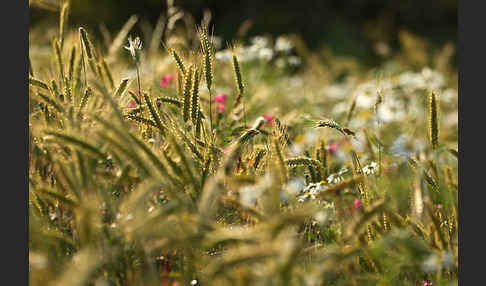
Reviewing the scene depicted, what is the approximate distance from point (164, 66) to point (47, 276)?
1.93 meters

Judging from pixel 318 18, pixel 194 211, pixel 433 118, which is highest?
pixel 318 18

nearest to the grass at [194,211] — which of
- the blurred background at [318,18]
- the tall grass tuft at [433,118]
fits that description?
the tall grass tuft at [433,118]

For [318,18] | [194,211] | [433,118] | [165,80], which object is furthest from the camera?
[318,18]

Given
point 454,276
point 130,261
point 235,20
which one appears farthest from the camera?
point 235,20

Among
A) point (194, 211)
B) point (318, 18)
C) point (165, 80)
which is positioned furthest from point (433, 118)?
point (318, 18)

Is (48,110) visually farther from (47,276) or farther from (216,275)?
(216,275)

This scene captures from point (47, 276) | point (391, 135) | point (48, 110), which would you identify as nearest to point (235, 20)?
point (391, 135)

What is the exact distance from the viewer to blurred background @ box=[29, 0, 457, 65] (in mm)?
8102

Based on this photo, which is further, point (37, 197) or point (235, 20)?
point (235, 20)

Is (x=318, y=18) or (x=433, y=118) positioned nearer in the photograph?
(x=433, y=118)

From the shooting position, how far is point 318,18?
9.03 m

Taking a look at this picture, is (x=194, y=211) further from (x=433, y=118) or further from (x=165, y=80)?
(x=165, y=80)

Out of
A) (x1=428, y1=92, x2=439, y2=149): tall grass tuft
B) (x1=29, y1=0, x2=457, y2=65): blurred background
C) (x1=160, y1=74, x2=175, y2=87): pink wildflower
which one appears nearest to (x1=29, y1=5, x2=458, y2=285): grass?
(x1=428, y1=92, x2=439, y2=149): tall grass tuft

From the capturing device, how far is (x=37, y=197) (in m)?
1.42
